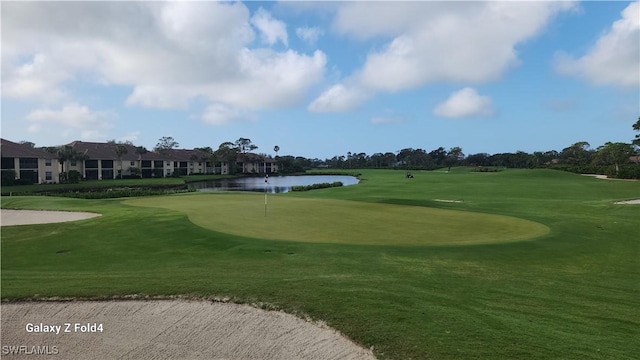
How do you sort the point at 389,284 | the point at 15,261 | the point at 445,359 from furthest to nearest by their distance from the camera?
the point at 15,261, the point at 389,284, the point at 445,359

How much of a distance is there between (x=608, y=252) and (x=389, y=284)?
9471 mm

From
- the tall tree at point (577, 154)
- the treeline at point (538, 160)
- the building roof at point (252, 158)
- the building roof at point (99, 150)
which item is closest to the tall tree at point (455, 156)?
the treeline at point (538, 160)

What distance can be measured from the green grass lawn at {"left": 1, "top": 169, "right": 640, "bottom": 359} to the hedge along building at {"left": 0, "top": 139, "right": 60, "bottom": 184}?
2429 inches

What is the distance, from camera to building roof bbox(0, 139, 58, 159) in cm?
6975

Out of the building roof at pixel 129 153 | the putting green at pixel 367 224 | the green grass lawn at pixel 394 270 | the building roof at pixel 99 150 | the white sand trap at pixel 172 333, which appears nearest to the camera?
the white sand trap at pixel 172 333

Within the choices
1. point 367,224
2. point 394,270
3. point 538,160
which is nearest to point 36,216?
point 367,224

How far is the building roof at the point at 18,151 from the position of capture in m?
69.8

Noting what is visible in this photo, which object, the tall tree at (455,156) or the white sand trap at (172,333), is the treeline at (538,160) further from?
the white sand trap at (172,333)

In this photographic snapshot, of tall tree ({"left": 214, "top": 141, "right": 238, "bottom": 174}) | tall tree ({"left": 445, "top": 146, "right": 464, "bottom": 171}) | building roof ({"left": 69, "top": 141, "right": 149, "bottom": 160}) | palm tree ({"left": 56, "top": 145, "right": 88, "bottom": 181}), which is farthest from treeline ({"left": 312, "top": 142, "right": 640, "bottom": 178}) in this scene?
palm tree ({"left": 56, "top": 145, "right": 88, "bottom": 181})

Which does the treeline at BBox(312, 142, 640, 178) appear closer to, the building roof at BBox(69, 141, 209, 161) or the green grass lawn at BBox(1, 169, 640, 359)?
the building roof at BBox(69, 141, 209, 161)

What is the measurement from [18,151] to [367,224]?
245ft

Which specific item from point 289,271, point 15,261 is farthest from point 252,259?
point 15,261

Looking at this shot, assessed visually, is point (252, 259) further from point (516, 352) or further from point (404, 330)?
point (516, 352)

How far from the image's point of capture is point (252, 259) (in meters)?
13.0
